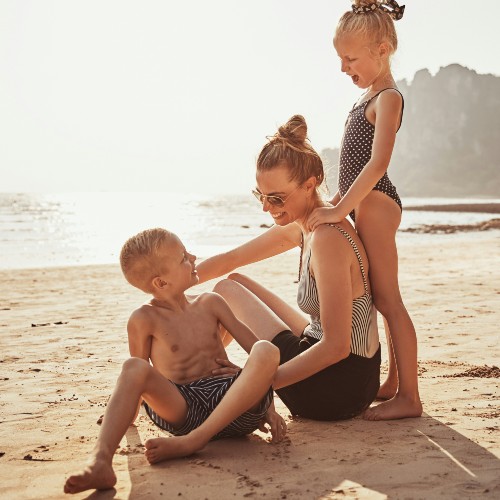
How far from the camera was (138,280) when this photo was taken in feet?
10.3

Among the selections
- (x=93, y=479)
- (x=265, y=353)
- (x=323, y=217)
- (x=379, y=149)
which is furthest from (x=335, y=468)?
(x=379, y=149)

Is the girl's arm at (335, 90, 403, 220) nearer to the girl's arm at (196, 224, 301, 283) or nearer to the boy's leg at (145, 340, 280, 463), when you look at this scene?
the girl's arm at (196, 224, 301, 283)

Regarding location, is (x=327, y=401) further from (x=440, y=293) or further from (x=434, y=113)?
(x=434, y=113)

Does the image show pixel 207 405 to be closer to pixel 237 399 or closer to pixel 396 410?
pixel 237 399

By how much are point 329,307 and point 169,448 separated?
3.09 ft

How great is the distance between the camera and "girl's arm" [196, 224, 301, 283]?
380 centimetres

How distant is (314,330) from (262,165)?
33.7 inches

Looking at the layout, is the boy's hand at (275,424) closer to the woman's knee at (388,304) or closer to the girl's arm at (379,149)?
the woman's knee at (388,304)

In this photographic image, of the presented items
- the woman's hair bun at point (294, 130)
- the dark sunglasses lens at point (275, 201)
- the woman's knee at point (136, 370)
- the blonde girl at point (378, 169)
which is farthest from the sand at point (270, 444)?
the woman's hair bun at point (294, 130)

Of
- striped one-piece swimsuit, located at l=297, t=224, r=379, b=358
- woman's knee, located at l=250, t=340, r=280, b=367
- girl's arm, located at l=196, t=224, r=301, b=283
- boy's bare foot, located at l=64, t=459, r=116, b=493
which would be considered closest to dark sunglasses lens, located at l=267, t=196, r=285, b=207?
striped one-piece swimsuit, located at l=297, t=224, r=379, b=358

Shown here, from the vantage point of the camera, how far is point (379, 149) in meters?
3.49

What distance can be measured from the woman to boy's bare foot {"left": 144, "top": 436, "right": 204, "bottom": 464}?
1.21ft

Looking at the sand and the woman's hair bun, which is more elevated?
the woman's hair bun

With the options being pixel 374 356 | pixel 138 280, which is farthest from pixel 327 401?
pixel 138 280
